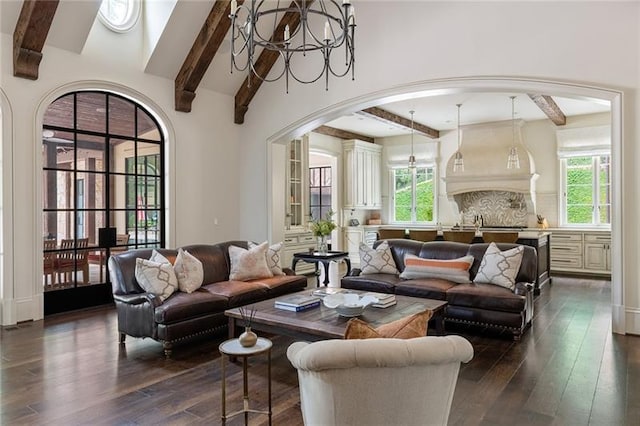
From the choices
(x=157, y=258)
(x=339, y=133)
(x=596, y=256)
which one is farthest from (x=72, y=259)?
(x=596, y=256)

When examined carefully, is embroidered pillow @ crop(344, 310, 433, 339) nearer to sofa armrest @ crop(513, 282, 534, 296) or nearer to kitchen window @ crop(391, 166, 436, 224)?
sofa armrest @ crop(513, 282, 534, 296)

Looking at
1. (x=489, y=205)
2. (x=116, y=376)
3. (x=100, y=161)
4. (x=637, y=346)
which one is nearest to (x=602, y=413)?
(x=637, y=346)

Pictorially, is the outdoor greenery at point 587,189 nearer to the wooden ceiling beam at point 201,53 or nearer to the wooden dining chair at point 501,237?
the wooden dining chair at point 501,237

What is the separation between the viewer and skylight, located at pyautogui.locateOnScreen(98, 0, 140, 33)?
5.67 meters

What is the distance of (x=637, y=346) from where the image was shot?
4.07 m

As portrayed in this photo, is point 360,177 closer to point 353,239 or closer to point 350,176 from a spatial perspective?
point 350,176

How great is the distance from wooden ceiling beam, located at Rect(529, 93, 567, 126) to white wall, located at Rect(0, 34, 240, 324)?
16.1 feet

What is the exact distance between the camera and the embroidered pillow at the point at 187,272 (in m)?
4.37

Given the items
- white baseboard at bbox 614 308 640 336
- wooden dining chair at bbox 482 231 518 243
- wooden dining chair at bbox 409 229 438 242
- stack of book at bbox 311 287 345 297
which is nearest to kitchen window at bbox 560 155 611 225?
wooden dining chair at bbox 482 231 518 243

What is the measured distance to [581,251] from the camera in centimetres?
820

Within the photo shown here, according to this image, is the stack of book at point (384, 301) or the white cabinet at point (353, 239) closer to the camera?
the stack of book at point (384, 301)

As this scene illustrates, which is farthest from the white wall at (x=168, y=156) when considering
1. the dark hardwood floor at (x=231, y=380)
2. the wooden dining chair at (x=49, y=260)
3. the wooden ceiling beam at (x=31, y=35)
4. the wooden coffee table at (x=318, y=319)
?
the wooden coffee table at (x=318, y=319)

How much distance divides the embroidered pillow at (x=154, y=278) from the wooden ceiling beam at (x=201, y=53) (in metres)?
3.25

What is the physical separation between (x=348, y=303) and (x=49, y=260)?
398 cm
